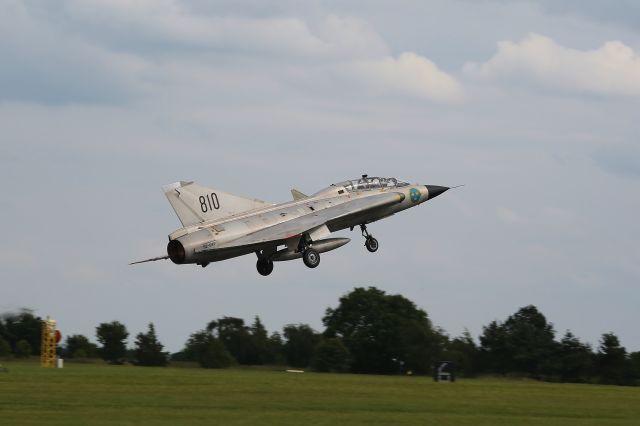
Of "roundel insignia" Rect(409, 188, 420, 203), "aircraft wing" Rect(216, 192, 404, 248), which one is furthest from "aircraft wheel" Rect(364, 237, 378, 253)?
"roundel insignia" Rect(409, 188, 420, 203)

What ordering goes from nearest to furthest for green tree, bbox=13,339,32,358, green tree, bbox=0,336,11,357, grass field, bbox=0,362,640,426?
1. grass field, bbox=0,362,640,426
2. green tree, bbox=0,336,11,357
3. green tree, bbox=13,339,32,358

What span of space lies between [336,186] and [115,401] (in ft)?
56.9

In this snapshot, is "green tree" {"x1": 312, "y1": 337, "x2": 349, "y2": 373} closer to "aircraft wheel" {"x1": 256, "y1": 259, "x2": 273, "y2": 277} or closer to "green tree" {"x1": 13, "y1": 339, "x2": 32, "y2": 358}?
"aircraft wheel" {"x1": 256, "y1": 259, "x2": 273, "y2": 277}

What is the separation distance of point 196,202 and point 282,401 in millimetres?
12254

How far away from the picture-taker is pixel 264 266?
40656 mm

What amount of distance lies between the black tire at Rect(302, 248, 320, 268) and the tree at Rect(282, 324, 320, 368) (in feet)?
40.6

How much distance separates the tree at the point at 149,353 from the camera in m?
46.2

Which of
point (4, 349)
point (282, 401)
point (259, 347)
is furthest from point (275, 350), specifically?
point (282, 401)

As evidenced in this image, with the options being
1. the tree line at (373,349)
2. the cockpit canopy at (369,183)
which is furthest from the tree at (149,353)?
the cockpit canopy at (369,183)

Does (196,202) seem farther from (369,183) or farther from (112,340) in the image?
(112,340)

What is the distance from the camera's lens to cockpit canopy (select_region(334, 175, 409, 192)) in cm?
4138

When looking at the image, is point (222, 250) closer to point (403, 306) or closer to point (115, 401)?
point (115, 401)

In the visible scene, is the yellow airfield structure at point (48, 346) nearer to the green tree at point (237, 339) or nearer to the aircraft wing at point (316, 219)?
the aircraft wing at point (316, 219)

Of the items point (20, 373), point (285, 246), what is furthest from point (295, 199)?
point (20, 373)
